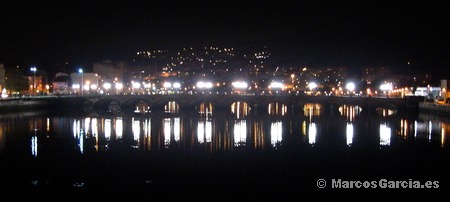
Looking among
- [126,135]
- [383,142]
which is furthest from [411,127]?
[126,135]

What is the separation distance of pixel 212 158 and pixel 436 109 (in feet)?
136


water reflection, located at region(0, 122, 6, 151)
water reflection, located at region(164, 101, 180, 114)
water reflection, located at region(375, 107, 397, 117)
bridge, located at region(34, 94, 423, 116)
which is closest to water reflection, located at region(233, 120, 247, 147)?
water reflection, located at region(0, 122, 6, 151)

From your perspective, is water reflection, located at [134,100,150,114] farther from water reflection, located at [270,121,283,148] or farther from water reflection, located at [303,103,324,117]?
water reflection, located at [270,121,283,148]

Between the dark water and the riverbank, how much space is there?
6581 millimetres

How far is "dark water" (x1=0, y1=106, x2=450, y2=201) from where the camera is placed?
85.9 ft

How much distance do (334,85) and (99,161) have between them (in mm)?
107232

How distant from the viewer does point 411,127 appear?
53500 mm

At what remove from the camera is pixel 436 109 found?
6650cm

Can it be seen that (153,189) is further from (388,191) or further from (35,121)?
(35,121)

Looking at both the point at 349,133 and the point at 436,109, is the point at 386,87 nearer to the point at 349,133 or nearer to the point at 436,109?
the point at 436,109

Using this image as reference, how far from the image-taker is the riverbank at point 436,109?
6231 cm

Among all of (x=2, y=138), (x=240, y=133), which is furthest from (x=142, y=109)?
(x=2, y=138)

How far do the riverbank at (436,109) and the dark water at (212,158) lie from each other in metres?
6.58

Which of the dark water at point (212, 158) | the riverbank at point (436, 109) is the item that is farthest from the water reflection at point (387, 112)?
the dark water at point (212, 158)
